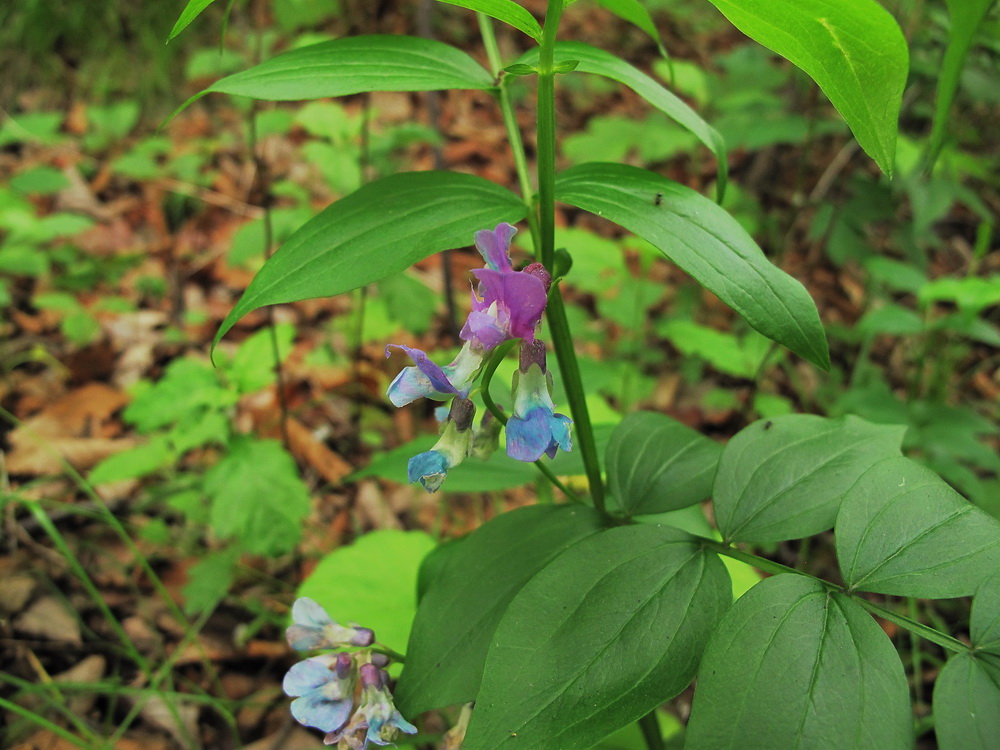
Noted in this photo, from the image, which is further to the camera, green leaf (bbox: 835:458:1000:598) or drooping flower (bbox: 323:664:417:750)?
drooping flower (bbox: 323:664:417:750)

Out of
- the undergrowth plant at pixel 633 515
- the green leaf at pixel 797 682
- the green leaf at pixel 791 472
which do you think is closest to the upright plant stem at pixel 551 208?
the undergrowth plant at pixel 633 515

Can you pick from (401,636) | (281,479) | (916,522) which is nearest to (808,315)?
(916,522)

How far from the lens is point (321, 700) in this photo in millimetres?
1062

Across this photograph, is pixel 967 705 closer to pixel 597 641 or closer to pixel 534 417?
pixel 597 641

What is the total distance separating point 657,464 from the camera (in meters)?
1.15

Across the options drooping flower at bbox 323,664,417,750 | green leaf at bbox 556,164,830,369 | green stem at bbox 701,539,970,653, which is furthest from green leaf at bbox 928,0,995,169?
drooping flower at bbox 323,664,417,750

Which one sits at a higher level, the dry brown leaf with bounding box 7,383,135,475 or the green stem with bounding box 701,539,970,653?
the green stem with bounding box 701,539,970,653

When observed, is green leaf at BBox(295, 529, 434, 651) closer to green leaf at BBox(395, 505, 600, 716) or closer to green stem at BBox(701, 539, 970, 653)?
green leaf at BBox(395, 505, 600, 716)

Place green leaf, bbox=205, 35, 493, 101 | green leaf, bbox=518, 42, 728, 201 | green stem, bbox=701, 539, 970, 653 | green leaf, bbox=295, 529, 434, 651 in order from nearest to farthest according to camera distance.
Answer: green stem, bbox=701, 539, 970, 653 → green leaf, bbox=205, 35, 493, 101 → green leaf, bbox=518, 42, 728, 201 → green leaf, bbox=295, 529, 434, 651

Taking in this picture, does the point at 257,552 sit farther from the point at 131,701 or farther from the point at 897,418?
the point at 897,418

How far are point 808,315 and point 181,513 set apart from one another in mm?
2253

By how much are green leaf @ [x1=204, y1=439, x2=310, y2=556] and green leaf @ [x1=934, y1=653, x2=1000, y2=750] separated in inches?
57.6

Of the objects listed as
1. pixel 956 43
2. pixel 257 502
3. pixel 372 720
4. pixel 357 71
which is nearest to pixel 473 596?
pixel 372 720

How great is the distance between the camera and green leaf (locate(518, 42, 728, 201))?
1055mm
